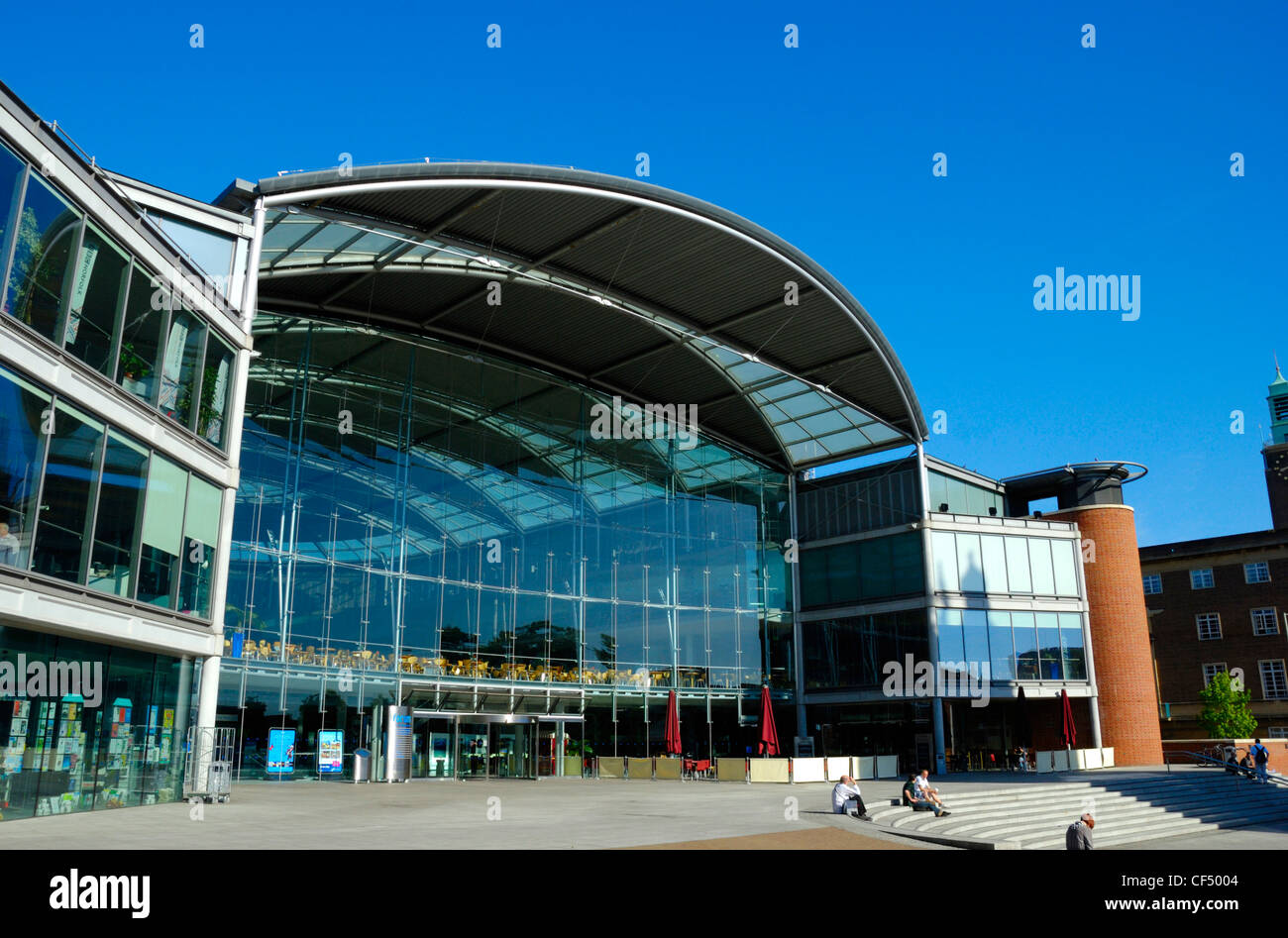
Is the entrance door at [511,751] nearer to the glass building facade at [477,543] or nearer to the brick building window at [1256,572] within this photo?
the glass building facade at [477,543]

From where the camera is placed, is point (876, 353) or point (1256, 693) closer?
point (876, 353)

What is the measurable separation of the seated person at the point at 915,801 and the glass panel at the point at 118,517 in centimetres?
1529

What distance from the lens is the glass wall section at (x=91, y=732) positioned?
1515 centimetres

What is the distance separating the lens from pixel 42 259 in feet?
52.4

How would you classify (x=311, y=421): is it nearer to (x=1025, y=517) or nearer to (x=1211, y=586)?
(x=1025, y=517)

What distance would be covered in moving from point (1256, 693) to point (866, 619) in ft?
95.2

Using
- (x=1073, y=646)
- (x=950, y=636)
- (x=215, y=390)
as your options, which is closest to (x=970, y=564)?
(x=950, y=636)

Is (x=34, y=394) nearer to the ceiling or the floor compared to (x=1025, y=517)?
nearer to the floor

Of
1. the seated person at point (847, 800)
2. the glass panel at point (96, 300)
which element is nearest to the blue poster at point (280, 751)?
the glass panel at point (96, 300)

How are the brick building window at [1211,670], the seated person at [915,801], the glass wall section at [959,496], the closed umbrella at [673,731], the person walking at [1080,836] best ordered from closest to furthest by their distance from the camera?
the person walking at [1080,836], the seated person at [915,801], the closed umbrella at [673,731], the glass wall section at [959,496], the brick building window at [1211,670]

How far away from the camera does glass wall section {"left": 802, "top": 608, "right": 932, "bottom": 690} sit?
39.8 meters

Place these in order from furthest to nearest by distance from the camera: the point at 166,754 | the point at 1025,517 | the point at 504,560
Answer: the point at 1025,517 < the point at 504,560 < the point at 166,754
